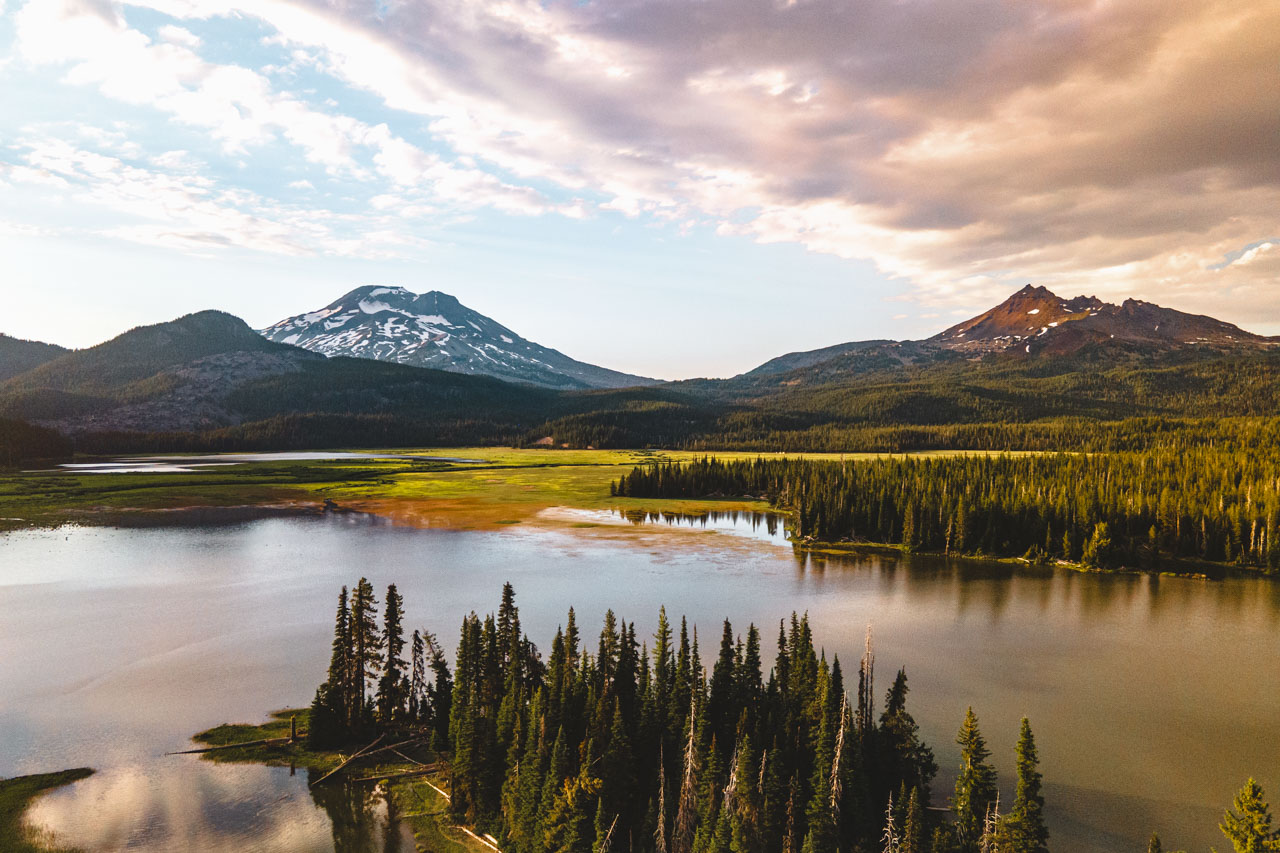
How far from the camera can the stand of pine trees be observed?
91.2ft

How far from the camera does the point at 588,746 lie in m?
30.3

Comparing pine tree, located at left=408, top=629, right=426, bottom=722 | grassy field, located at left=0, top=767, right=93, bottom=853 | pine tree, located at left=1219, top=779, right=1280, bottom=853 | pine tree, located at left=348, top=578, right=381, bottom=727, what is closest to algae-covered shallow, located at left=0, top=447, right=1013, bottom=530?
pine tree, located at left=408, top=629, right=426, bottom=722

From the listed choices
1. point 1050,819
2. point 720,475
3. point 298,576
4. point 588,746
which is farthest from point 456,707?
point 720,475

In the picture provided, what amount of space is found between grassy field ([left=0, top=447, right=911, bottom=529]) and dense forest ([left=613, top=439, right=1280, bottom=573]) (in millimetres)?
30382

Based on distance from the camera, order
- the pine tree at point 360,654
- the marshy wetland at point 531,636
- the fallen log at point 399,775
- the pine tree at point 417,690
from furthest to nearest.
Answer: the pine tree at point 417,690, the pine tree at point 360,654, the fallen log at point 399,775, the marshy wetland at point 531,636

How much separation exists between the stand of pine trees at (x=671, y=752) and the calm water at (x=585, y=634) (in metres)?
4.37

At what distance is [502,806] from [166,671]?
91.7 feet

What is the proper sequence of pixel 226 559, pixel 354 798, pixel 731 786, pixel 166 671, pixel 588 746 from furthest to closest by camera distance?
pixel 226 559 → pixel 166 671 → pixel 354 798 → pixel 588 746 → pixel 731 786

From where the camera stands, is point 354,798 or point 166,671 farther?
point 166,671

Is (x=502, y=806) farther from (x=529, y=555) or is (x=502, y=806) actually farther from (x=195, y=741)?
(x=529, y=555)

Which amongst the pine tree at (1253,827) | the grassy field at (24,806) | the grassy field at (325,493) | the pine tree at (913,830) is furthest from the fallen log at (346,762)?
the grassy field at (325,493)

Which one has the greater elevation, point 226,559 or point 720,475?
point 720,475

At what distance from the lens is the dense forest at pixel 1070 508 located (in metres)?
89.6

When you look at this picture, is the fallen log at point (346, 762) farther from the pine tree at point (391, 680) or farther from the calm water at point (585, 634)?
the pine tree at point (391, 680)
